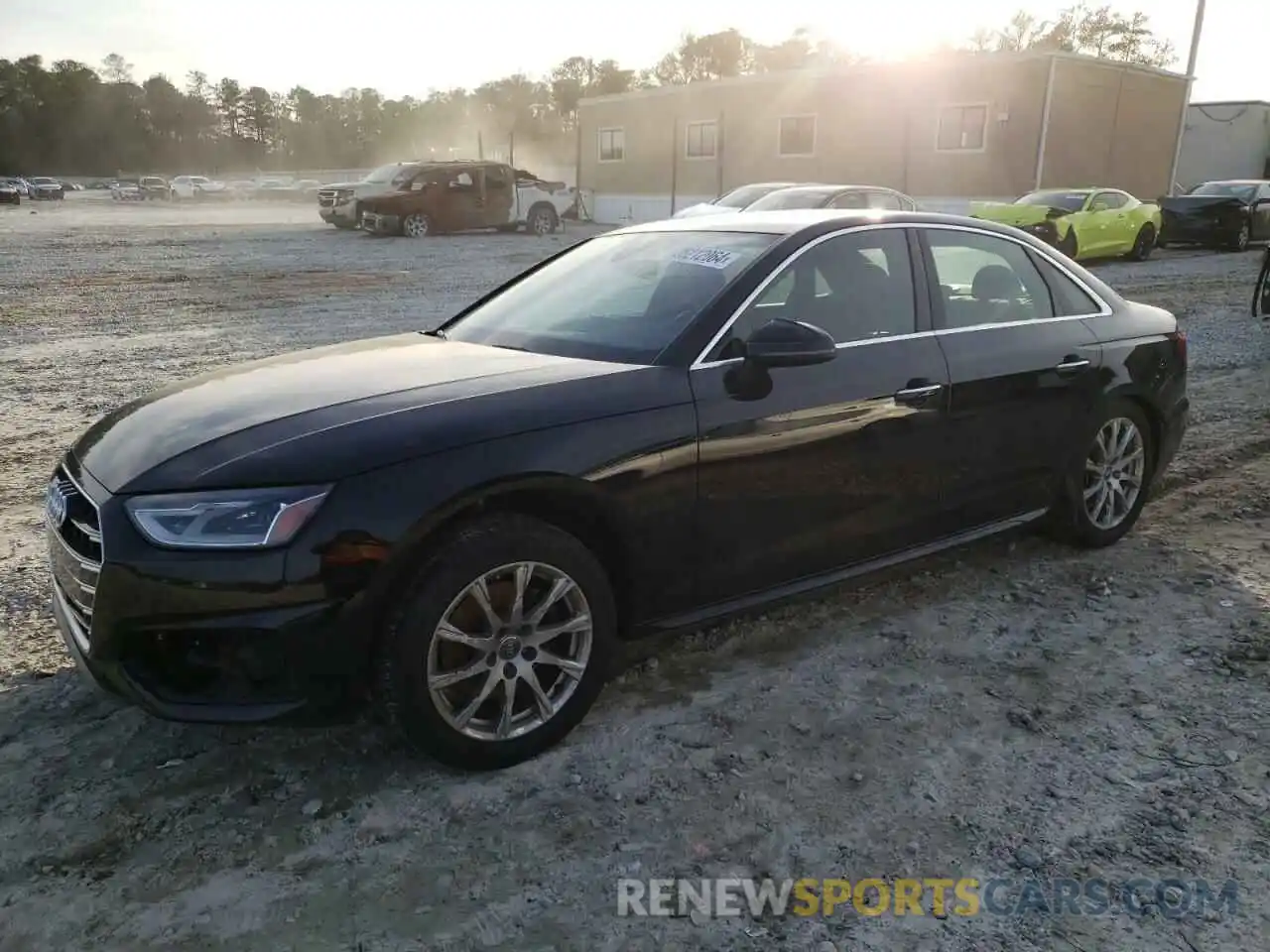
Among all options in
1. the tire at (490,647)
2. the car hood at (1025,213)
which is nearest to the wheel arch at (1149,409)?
the tire at (490,647)

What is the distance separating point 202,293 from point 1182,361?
40.3 ft

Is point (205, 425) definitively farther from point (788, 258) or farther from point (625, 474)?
point (788, 258)

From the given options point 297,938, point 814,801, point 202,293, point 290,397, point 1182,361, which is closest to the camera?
point 297,938

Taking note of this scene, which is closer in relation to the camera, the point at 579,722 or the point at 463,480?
the point at 463,480

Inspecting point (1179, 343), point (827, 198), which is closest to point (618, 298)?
point (1179, 343)

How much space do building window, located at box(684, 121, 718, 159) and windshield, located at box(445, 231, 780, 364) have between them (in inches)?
1091

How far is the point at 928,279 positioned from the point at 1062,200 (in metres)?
16.2

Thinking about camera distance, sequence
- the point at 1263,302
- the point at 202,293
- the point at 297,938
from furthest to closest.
→ the point at 202,293 → the point at 1263,302 → the point at 297,938

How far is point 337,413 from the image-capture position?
2844 mm

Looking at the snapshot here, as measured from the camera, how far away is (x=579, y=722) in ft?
10.4

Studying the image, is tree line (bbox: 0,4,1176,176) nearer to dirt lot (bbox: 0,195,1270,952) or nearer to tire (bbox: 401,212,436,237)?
tire (bbox: 401,212,436,237)

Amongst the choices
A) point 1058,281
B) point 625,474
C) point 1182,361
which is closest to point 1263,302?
point 1182,361

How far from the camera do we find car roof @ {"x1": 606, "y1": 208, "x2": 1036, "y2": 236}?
12.3 feet

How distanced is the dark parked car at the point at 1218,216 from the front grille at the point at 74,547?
75.7 feet
